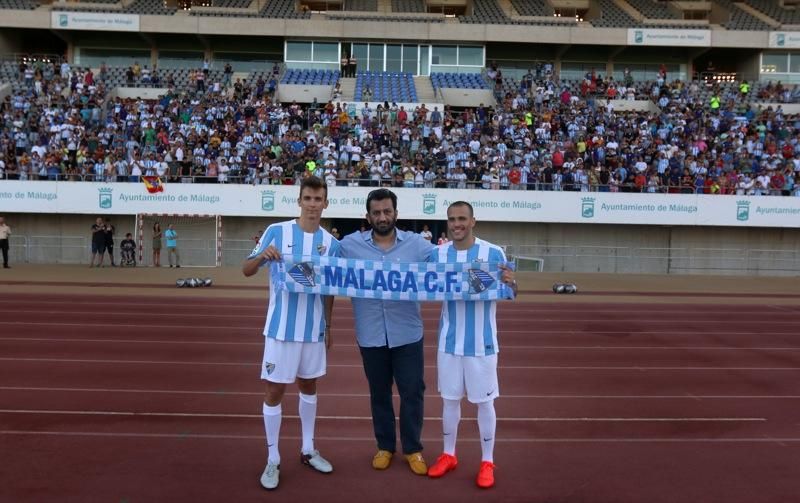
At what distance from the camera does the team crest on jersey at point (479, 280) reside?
4.97 metres

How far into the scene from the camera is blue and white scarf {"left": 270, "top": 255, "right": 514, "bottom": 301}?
4.98 metres

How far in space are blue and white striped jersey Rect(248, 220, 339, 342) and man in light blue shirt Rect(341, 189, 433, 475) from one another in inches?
9.5

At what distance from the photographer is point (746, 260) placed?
25.9m

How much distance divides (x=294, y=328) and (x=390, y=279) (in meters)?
0.76

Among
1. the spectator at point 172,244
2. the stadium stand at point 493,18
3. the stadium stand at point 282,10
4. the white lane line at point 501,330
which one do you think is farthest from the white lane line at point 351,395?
the stadium stand at point 493,18

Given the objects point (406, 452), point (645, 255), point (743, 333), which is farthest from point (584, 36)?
point (406, 452)

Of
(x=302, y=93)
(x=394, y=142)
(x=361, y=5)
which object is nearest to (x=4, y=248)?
(x=394, y=142)

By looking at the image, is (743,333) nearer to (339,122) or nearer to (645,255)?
(645,255)

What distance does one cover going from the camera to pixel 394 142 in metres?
27.9

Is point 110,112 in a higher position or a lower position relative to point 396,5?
lower

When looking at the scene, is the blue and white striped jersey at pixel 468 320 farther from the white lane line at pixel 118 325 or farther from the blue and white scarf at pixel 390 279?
the white lane line at pixel 118 325

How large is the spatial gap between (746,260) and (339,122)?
16498 millimetres

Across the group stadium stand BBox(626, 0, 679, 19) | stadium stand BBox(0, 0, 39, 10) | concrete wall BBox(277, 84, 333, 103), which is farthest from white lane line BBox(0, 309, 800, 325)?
stadium stand BBox(626, 0, 679, 19)

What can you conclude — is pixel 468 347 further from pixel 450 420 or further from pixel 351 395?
pixel 351 395
